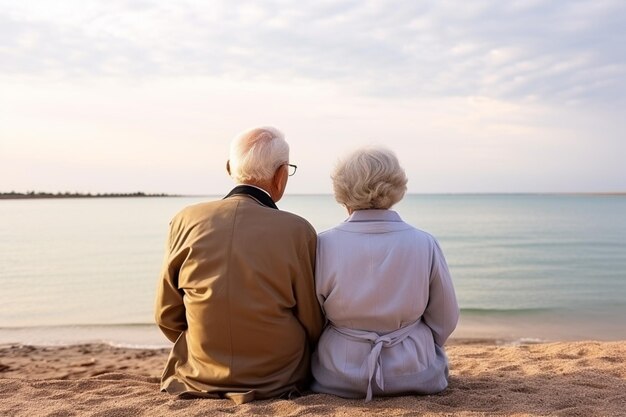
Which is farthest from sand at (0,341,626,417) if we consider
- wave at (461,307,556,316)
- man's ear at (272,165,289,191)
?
wave at (461,307,556,316)

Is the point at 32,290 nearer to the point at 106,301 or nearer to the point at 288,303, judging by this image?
the point at 106,301

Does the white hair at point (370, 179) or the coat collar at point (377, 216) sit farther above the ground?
the white hair at point (370, 179)

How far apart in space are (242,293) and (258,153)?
0.76 metres

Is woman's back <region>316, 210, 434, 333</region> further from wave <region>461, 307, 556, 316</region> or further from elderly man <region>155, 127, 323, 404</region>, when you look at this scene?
wave <region>461, 307, 556, 316</region>

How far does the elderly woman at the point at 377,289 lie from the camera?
3.19 meters

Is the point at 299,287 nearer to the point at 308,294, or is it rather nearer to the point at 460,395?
the point at 308,294

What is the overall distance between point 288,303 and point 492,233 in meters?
24.4

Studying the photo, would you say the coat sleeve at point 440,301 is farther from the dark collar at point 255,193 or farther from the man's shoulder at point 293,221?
the dark collar at point 255,193

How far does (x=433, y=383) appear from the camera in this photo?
3416 millimetres

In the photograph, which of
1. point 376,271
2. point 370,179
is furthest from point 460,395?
point 370,179

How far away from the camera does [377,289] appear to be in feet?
10.4

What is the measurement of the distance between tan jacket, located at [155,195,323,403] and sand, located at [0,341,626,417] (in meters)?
0.17

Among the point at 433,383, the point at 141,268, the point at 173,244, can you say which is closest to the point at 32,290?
the point at 141,268

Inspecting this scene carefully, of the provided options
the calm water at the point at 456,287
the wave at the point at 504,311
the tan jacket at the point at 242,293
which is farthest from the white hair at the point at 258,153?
the wave at the point at 504,311
